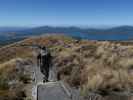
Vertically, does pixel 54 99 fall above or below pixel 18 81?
above

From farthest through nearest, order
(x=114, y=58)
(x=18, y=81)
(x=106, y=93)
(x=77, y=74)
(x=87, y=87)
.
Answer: (x=18, y=81), (x=114, y=58), (x=77, y=74), (x=87, y=87), (x=106, y=93)

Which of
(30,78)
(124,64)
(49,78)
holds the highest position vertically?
(124,64)

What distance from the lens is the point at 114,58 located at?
15359 millimetres

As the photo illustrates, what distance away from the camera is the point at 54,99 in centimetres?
898

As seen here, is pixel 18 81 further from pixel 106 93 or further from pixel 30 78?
pixel 106 93

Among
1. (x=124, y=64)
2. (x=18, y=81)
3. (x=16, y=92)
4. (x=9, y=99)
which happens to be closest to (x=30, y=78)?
(x=18, y=81)

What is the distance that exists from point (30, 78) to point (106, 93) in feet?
33.4

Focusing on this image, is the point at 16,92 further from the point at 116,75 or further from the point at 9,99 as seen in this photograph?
the point at 116,75

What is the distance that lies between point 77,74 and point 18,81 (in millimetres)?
6022

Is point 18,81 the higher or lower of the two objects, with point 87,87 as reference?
lower

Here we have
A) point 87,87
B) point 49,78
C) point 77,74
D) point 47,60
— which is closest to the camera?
point 87,87

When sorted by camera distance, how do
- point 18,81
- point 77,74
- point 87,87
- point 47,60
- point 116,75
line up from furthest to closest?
1. point 18,81
2. point 47,60
3. point 77,74
4. point 116,75
5. point 87,87

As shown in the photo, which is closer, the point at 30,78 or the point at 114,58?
the point at 114,58

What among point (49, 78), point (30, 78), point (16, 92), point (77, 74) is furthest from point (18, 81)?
point (77, 74)
